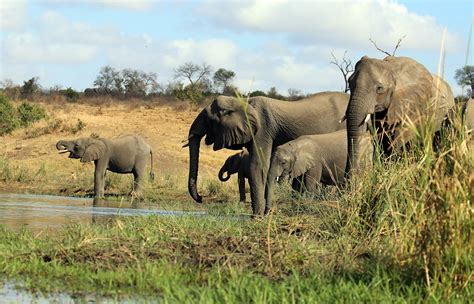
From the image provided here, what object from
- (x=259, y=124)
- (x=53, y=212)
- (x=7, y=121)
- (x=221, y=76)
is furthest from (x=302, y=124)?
(x=221, y=76)

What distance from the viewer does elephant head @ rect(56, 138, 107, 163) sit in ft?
71.3

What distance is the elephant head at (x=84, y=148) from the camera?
21734 mm

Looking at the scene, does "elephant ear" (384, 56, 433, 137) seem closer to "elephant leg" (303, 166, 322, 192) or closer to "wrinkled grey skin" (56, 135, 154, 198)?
"elephant leg" (303, 166, 322, 192)

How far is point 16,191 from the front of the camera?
19.6 meters

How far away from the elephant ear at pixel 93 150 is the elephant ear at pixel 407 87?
10.9 m

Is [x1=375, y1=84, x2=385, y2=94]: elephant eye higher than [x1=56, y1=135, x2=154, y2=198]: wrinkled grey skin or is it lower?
higher

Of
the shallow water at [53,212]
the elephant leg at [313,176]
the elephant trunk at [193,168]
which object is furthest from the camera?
the elephant leg at [313,176]

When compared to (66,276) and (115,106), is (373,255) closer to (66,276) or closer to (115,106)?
(66,276)

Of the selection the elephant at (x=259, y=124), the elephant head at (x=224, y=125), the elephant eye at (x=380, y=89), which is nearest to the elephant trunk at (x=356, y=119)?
the elephant eye at (x=380, y=89)

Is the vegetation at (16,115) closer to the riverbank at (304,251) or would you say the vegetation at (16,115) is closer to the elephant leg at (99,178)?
the elephant leg at (99,178)

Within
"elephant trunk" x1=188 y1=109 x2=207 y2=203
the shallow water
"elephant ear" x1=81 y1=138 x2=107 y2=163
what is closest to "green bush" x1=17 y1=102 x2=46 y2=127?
"elephant ear" x1=81 y1=138 x2=107 y2=163

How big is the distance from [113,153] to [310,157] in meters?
8.26

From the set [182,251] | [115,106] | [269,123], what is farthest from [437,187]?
[115,106]

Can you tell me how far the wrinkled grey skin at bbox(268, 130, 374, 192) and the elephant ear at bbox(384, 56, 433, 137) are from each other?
10.8 ft
